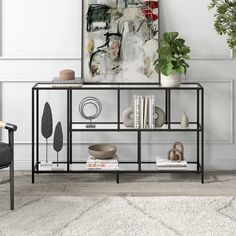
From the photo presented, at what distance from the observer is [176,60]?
524cm

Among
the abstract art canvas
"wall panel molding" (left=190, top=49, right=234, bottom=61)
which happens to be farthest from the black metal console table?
"wall panel molding" (left=190, top=49, right=234, bottom=61)

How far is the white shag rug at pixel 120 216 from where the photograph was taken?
13.1 feet

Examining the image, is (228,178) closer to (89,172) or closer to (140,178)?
(140,178)

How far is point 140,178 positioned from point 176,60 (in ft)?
Result: 3.22

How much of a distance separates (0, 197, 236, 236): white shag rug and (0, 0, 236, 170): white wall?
104 cm

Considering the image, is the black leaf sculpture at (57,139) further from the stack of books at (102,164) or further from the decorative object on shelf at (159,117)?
the decorative object on shelf at (159,117)

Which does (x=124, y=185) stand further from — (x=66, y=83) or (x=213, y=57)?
(x=213, y=57)

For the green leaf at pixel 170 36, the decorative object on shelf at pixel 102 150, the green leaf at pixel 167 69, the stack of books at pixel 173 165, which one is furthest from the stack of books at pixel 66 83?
the stack of books at pixel 173 165

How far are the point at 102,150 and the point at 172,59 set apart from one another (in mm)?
938

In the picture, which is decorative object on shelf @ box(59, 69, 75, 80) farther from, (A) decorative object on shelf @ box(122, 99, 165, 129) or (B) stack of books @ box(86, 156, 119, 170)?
(B) stack of books @ box(86, 156, 119, 170)

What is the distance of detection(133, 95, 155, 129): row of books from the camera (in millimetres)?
5262

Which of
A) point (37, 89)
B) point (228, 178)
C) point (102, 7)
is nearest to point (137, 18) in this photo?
point (102, 7)

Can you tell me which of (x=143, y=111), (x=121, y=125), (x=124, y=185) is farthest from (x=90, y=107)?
(x=124, y=185)

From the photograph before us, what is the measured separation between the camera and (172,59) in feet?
17.1
